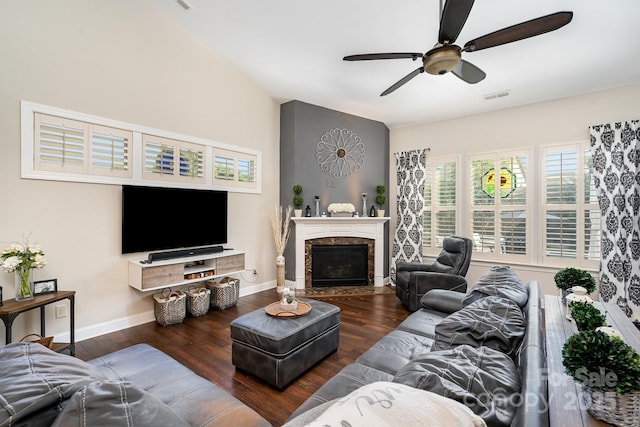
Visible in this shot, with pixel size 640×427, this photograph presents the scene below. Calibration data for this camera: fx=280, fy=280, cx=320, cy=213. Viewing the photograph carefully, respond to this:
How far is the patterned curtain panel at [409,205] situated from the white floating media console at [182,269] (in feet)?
9.82

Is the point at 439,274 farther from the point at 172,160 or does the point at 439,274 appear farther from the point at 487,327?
the point at 172,160

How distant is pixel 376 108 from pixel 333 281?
316 centimetres

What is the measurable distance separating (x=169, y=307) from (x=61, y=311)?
39.1 inches

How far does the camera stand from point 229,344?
2.93 m

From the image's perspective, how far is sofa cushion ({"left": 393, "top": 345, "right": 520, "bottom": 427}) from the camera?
90 cm

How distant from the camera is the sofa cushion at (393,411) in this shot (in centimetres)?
63

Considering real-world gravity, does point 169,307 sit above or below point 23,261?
below

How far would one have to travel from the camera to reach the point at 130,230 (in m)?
3.29

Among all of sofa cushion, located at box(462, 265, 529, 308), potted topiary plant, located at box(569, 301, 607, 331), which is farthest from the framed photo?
potted topiary plant, located at box(569, 301, 607, 331)

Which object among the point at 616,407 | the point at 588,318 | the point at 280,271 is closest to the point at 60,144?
the point at 280,271

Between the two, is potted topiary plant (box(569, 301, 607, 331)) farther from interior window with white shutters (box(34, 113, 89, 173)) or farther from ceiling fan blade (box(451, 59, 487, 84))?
interior window with white shutters (box(34, 113, 89, 173))

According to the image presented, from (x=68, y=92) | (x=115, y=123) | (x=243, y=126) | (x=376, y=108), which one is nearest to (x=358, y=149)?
(x=376, y=108)

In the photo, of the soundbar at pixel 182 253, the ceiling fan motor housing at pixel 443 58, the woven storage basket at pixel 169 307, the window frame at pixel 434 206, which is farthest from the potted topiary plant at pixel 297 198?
the ceiling fan motor housing at pixel 443 58

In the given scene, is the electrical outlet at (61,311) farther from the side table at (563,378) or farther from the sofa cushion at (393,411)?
the side table at (563,378)
